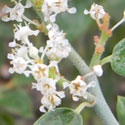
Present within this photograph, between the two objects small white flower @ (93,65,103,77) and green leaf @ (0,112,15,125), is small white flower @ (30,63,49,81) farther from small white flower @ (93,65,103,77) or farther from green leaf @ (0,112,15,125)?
green leaf @ (0,112,15,125)

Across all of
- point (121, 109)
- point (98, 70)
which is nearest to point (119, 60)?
point (98, 70)

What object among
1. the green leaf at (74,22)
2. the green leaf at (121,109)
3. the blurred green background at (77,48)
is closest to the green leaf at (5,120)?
the blurred green background at (77,48)

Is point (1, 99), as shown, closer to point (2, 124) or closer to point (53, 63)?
point (2, 124)

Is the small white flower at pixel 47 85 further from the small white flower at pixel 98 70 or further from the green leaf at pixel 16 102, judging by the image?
the green leaf at pixel 16 102

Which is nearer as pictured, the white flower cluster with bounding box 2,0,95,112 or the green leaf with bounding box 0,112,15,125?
the white flower cluster with bounding box 2,0,95,112

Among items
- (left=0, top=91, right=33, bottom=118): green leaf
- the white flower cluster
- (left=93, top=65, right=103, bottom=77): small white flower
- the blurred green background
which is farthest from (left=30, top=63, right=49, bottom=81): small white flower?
(left=0, top=91, right=33, bottom=118): green leaf

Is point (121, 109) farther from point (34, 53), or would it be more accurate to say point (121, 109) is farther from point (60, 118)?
point (34, 53)
